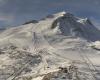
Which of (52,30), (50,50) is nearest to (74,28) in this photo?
(52,30)

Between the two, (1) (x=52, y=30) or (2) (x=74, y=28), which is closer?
(1) (x=52, y=30)

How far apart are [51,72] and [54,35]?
12379mm

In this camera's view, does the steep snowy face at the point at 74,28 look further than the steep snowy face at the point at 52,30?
Yes

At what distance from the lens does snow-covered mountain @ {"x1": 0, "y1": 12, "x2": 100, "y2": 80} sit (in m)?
18.1

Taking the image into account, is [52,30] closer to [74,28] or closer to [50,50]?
[74,28]

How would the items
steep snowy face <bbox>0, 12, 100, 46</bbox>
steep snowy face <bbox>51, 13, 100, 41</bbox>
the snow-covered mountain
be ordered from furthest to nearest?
steep snowy face <bbox>51, 13, 100, 41</bbox>
steep snowy face <bbox>0, 12, 100, 46</bbox>
the snow-covered mountain

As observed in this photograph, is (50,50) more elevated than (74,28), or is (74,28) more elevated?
(74,28)

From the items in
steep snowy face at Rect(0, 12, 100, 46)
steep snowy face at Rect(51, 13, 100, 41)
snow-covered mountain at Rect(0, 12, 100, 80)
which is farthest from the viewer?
steep snowy face at Rect(51, 13, 100, 41)

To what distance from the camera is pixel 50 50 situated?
24672 millimetres

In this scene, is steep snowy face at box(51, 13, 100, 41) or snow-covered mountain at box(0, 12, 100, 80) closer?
snow-covered mountain at box(0, 12, 100, 80)

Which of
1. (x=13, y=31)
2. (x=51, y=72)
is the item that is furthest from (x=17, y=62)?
(x=13, y=31)

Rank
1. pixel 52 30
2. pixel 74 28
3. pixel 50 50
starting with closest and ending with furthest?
1. pixel 50 50
2. pixel 52 30
3. pixel 74 28

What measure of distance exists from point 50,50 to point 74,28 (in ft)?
27.5

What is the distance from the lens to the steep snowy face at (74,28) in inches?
1234
